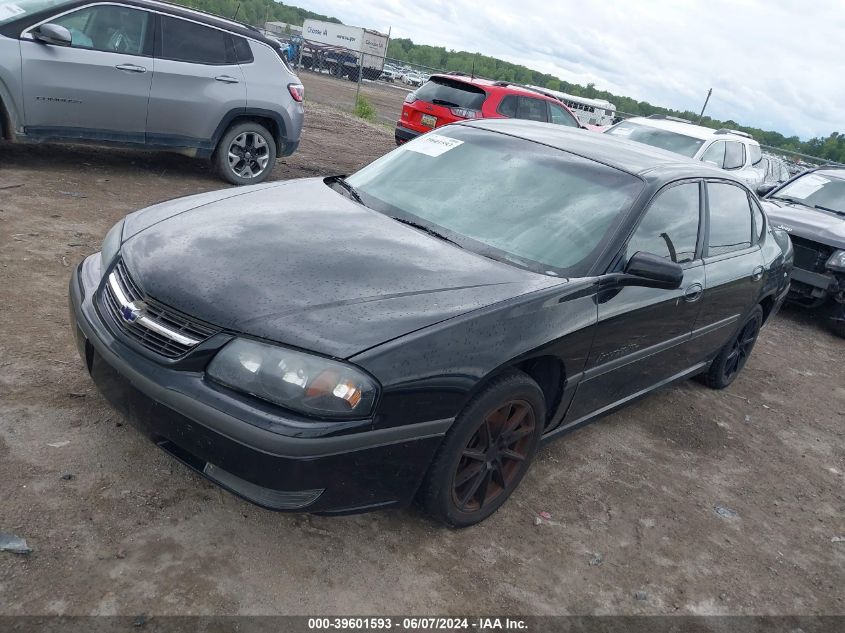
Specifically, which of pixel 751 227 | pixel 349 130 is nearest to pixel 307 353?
pixel 751 227

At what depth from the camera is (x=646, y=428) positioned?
465cm

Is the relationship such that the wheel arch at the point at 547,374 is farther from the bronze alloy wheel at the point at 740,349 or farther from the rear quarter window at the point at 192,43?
the rear quarter window at the point at 192,43

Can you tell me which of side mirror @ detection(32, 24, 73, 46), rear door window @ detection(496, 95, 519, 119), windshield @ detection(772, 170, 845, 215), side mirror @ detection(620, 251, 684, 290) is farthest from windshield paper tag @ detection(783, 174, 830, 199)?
side mirror @ detection(32, 24, 73, 46)

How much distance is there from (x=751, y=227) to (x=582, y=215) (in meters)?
2.01

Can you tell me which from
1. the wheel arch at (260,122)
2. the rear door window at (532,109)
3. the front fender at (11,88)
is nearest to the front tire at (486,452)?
the front fender at (11,88)

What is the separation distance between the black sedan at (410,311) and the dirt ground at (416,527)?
0.31 m

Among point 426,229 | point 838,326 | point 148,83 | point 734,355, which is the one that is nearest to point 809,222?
point 838,326

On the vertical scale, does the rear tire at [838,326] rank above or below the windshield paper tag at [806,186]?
below

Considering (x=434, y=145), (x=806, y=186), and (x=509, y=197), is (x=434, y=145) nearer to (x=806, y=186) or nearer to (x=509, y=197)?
(x=509, y=197)

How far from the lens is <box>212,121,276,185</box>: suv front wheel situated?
8.15 metres

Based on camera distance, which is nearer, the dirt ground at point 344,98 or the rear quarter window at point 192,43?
the rear quarter window at point 192,43

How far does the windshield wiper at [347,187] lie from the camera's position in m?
3.90

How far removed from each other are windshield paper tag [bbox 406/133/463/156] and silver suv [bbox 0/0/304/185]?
13.5 ft

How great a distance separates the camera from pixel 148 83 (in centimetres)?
735
